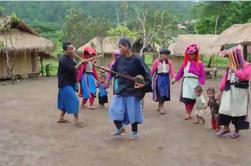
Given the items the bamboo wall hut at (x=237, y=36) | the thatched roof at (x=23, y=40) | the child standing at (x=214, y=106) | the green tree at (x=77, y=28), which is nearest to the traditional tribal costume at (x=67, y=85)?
the child standing at (x=214, y=106)

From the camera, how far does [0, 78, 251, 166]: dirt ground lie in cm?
611

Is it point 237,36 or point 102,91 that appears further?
point 237,36

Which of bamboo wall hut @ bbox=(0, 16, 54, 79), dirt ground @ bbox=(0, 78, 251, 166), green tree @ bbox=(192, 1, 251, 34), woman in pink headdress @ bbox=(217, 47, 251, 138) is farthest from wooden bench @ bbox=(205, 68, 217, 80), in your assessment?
woman in pink headdress @ bbox=(217, 47, 251, 138)

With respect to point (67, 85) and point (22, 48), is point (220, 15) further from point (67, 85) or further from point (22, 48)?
point (67, 85)

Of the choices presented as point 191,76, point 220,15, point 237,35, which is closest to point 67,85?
point 191,76

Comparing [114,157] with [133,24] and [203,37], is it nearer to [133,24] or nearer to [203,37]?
[203,37]

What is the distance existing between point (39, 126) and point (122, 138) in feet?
6.85

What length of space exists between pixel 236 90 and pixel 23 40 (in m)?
17.2

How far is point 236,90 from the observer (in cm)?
737

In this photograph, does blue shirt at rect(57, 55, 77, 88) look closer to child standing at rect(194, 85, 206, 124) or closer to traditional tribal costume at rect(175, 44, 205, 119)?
traditional tribal costume at rect(175, 44, 205, 119)

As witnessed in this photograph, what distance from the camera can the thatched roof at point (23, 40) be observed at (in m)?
22.3

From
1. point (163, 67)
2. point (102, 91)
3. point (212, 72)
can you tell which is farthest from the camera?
point (212, 72)

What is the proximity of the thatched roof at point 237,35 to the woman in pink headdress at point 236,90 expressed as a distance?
1252 centimetres

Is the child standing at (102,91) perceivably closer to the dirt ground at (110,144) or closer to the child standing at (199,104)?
the dirt ground at (110,144)
